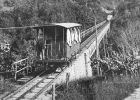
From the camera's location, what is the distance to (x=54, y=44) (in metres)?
21.4

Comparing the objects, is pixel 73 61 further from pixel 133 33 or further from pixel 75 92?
pixel 133 33

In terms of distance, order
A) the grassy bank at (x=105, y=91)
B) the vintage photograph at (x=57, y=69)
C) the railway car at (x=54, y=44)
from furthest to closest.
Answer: the railway car at (x=54, y=44) < the vintage photograph at (x=57, y=69) < the grassy bank at (x=105, y=91)

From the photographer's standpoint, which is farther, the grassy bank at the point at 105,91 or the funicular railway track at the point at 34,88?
the funicular railway track at the point at 34,88

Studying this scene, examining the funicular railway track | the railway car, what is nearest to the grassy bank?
the funicular railway track

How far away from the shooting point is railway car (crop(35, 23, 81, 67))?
21.2 meters

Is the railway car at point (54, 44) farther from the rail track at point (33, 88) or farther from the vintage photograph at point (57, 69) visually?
the rail track at point (33, 88)

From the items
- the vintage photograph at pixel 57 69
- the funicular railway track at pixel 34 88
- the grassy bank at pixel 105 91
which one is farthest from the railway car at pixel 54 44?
the grassy bank at pixel 105 91

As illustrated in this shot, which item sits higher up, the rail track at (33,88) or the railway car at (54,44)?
the railway car at (54,44)

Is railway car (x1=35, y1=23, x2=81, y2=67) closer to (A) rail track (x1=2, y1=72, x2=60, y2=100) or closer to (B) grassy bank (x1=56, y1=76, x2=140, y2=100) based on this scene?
(A) rail track (x1=2, y1=72, x2=60, y2=100)

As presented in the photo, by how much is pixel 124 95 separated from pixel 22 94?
5187 millimetres

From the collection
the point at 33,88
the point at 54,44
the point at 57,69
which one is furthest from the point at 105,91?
the point at 57,69

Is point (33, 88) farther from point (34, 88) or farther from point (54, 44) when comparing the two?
point (54, 44)

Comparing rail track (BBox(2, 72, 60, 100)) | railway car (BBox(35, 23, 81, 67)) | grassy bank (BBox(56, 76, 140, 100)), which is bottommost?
rail track (BBox(2, 72, 60, 100))

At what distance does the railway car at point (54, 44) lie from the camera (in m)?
21.2
